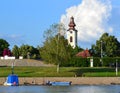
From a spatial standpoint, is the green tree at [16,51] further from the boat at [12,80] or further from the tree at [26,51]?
the boat at [12,80]

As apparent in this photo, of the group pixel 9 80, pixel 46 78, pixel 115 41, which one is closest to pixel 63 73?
pixel 46 78

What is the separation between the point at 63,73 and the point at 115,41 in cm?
7973

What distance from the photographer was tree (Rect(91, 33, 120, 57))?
175 m

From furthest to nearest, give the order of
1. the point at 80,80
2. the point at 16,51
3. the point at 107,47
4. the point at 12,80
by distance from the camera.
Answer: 1. the point at 16,51
2. the point at 107,47
3. the point at 80,80
4. the point at 12,80

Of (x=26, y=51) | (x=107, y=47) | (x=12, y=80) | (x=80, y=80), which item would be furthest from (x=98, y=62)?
(x=12, y=80)

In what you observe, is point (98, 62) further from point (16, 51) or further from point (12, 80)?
point (12, 80)

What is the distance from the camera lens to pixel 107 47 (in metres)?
176

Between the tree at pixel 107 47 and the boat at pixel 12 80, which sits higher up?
the tree at pixel 107 47

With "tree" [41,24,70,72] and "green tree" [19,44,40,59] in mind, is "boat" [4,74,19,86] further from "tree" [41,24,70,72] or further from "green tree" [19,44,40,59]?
"green tree" [19,44,40,59]

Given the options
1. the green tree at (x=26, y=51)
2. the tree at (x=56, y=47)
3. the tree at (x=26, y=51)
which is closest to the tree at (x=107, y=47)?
the green tree at (x=26, y=51)

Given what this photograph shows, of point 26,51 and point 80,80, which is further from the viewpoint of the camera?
point 26,51

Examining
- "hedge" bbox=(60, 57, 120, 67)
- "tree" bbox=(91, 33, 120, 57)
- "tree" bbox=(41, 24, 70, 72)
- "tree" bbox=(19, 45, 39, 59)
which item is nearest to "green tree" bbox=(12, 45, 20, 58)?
"tree" bbox=(19, 45, 39, 59)

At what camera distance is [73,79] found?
94.8 m

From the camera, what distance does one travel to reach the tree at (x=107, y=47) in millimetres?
174750
